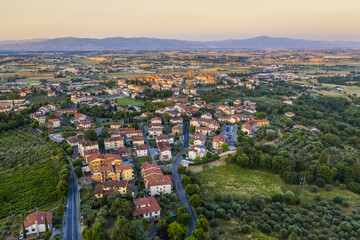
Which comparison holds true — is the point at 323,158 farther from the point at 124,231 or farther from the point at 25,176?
the point at 25,176

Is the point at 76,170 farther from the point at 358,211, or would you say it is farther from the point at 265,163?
the point at 358,211

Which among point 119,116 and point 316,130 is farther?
point 119,116

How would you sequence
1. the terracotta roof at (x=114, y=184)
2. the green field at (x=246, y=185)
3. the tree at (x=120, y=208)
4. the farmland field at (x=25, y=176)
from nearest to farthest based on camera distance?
1. the tree at (x=120, y=208)
2. the farmland field at (x=25, y=176)
3. the terracotta roof at (x=114, y=184)
4. the green field at (x=246, y=185)

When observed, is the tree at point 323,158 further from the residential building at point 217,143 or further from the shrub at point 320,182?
the residential building at point 217,143

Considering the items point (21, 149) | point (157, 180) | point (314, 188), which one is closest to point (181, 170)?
point (157, 180)

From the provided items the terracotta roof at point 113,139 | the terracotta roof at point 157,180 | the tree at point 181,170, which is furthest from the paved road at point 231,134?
the terracotta roof at point 113,139

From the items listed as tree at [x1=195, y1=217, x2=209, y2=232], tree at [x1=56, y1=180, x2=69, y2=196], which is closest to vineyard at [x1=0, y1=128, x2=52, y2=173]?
tree at [x1=56, y1=180, x2=69, y2=196]

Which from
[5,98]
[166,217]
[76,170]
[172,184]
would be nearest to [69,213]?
[76,170]
